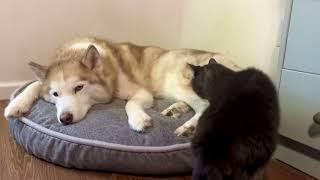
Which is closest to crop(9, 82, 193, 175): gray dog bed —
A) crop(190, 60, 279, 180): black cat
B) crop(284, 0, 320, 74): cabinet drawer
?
crop(190, 60, 279, 180): black cat

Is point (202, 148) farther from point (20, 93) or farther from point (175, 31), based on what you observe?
point (175, 31)

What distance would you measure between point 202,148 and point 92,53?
96 cm

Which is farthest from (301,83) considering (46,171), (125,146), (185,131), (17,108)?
(17,108)

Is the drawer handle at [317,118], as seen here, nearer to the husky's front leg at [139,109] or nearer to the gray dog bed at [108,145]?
the gray dog bed at [108,145]

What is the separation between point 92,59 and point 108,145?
1.65ft

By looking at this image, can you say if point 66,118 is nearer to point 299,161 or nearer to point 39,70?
point 39,70

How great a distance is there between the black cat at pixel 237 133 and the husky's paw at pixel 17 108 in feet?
3.30

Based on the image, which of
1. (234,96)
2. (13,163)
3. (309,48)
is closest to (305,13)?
(309,48)

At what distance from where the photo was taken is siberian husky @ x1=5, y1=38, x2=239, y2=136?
5.69ft

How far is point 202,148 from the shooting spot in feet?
3.44

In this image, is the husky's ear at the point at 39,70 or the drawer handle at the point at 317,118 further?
the husky's ear at the point at 39,70

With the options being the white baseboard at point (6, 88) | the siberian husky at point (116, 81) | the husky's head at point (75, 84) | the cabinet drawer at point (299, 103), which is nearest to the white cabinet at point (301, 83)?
the cabinet drawer at point (299, 103)

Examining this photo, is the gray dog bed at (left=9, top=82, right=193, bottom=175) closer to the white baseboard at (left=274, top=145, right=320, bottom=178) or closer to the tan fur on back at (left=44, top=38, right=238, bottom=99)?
the tan fur on back at (left=44, top=38, right=238, bottom=99)

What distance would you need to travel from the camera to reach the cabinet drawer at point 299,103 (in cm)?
151
